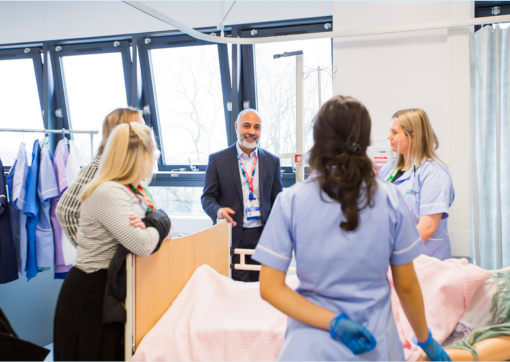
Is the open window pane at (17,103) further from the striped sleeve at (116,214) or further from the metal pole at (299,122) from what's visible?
the striped sleeve at (116,214)

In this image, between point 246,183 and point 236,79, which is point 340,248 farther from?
point 236,79

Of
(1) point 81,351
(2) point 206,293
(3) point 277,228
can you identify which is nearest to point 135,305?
(1) point 81,351

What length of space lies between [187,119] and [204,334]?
9.52ft

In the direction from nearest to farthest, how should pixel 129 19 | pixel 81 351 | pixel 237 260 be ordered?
pixel 81 351 → pixel 237 260 → pixel 129 19

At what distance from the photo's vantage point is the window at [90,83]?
13.4ft

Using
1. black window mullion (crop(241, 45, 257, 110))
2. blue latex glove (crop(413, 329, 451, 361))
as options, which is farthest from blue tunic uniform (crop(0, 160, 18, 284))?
blue latex glove (crop(413, 329, 451, 361))

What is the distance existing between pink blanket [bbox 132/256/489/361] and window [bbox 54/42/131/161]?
9.72 ft

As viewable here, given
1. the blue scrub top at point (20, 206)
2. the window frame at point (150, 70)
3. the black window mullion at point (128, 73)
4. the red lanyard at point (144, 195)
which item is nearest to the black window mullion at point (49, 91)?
the window frame at point (150, 70)

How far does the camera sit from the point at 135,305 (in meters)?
1.54

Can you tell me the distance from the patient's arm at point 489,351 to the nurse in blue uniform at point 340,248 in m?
0.53

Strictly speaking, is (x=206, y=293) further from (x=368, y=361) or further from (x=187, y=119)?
(x=187, y=119)

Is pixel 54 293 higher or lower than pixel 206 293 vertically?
lower

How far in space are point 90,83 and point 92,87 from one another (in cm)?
5

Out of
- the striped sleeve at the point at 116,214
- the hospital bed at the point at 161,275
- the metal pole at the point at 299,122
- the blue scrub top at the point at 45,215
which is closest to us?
the striped sleeve at the point at 116,214
